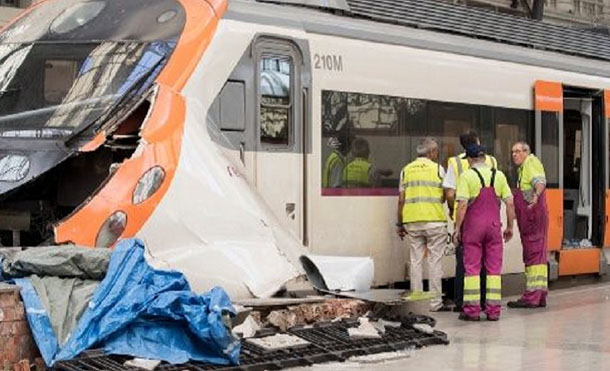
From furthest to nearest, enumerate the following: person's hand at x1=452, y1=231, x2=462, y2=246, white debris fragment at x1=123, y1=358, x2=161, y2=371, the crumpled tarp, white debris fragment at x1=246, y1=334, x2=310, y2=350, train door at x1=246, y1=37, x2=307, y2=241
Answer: person's hand at x1=452, y1=231, x2=462, y2=246, train door at x1=246, y1=37, x2=307, y2=241, white debris fragment at x1=246, y1=334, x2=310, y2=350, the crumpled tarp, white debris fragment at x1=123, y1=358, x2=161, y2=371

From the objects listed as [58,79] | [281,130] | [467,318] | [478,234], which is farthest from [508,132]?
[58,79]

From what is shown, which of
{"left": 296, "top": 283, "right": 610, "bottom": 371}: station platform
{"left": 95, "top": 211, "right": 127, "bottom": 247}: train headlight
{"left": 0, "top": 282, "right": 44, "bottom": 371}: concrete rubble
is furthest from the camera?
{"left": 95, "top": 211, "right": 127, "bottom": 247}: train headlight

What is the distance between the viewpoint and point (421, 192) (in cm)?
1225

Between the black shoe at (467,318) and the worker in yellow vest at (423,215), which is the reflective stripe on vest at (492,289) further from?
the worker in yellow vest at (423,215)

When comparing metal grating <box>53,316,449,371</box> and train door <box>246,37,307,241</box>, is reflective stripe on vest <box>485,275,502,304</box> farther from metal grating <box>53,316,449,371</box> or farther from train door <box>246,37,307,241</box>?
train door <box>246,37,307,241</box>

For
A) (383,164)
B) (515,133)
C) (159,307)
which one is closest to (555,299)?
(515,133)

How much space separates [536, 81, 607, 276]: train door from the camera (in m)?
15.5

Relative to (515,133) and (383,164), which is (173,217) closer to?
(383,164)

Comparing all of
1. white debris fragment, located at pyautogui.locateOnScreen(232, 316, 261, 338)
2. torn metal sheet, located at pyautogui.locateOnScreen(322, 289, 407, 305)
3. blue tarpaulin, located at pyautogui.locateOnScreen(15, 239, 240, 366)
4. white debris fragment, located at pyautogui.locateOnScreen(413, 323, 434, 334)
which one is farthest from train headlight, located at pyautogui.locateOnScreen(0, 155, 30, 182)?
white debris fragment, located at pyautogui.locateOnScreen(413, 323, 434, 334)

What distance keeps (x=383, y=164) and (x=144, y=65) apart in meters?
3.30

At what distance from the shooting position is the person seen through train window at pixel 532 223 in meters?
13.0

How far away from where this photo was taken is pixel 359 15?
41.1ft

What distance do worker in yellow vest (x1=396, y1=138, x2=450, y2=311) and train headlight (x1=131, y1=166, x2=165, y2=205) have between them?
3740 millimetres

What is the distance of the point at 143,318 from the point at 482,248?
4820 millimetres
